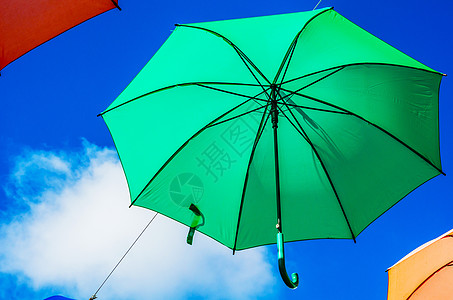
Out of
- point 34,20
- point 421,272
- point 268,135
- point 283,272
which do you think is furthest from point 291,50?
point 421,272

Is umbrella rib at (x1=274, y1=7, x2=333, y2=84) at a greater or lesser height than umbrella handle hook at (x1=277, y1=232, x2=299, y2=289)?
greater

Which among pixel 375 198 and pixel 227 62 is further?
pixel 375 198

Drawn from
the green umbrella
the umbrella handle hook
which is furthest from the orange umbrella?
the umbrella handle hook

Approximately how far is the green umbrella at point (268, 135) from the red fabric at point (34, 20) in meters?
0.66

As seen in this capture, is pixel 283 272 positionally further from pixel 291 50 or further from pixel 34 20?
pixel 34 20

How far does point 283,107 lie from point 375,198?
114 centimetres

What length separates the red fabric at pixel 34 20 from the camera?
2.65 meters

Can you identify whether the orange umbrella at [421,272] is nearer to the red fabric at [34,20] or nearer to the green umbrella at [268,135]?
the green umbrella at [268,135]

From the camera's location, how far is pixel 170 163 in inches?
131

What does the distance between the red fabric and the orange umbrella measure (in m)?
4.19

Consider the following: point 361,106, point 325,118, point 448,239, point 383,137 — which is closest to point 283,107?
point 325,118

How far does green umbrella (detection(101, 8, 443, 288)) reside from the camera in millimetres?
3113

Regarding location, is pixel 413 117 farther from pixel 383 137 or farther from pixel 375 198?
pixel 375 198

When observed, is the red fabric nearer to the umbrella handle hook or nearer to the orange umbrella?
the umbrella handle hook
